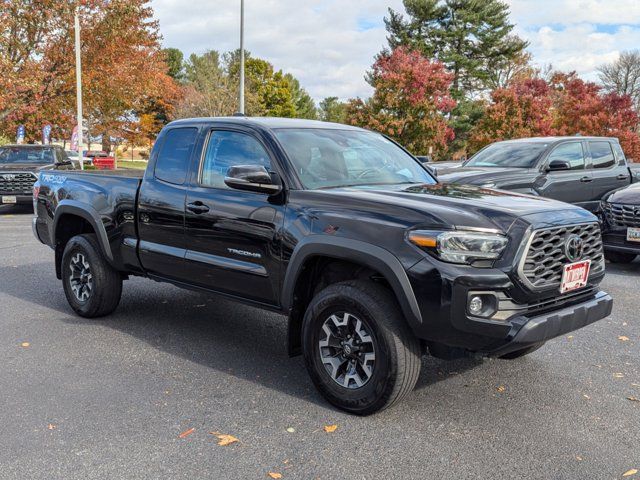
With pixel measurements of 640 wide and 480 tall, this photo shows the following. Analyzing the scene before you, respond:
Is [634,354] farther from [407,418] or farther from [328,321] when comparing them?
[328,321]

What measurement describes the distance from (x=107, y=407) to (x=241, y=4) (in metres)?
20.1

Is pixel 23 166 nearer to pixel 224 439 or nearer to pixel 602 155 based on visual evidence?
pixel 602 155

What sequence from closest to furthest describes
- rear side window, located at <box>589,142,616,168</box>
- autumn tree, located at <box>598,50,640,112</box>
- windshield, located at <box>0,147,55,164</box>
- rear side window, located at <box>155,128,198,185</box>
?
rear side window, located at <box>155,128,198,185</box>, rear side window, located at <box>589,142,616,168</box>, windshield, located at <box>0,147,55,164</box>, autumn tree, located at <box>598,50,640,112</box>

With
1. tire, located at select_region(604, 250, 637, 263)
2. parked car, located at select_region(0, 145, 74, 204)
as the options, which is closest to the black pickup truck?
tire, located at select_region(604, 250, 637, 263)

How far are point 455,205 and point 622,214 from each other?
17.7 feet

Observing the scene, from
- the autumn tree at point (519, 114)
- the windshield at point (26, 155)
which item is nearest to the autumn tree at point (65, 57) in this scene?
the windshield at point (26, 155)

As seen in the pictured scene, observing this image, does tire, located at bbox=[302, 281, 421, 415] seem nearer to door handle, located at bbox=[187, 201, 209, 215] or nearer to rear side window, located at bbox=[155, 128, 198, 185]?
door handle, located at bbox=[187, 201, 209, 215]

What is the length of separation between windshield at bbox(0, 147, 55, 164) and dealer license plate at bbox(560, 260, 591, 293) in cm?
1500

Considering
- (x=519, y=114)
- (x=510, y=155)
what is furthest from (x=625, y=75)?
(x=510, y=155)

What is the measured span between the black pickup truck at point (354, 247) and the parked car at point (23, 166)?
1022 centimetres

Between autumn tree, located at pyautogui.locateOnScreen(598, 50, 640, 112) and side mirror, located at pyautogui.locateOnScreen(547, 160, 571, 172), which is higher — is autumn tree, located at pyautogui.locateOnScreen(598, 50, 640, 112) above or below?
above

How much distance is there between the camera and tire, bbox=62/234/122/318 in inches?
230

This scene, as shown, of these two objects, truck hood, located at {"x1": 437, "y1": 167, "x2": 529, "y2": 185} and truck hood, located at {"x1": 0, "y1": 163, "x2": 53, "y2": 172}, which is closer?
truck hood, located at {"x1": 437, "y1": 167, "x2": 529, "y2": 185}

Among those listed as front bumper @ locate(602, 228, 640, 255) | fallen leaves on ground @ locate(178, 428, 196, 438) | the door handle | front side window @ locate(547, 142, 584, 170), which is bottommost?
fallen leaves on ground @ locate(178, 428, 196, 438)
